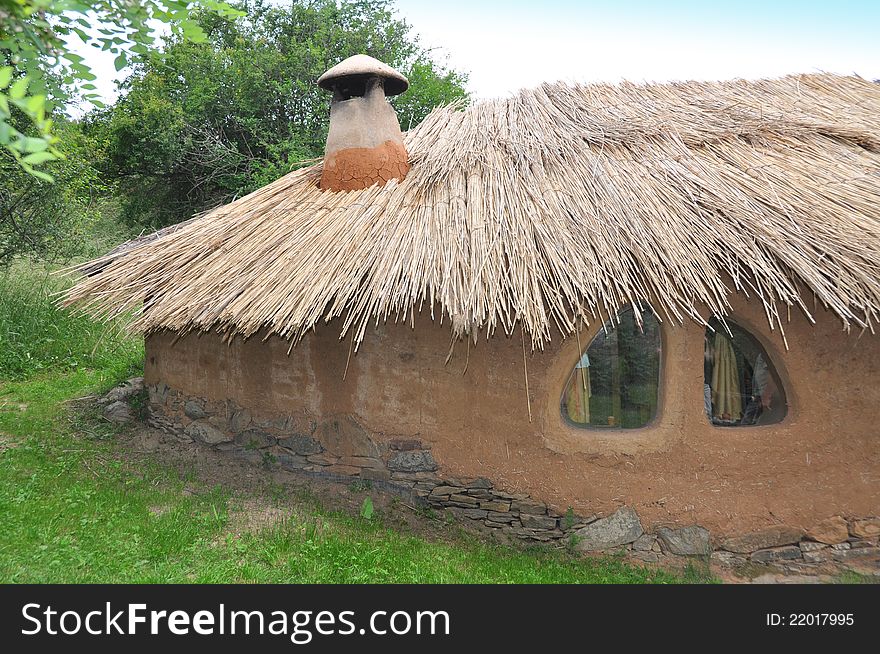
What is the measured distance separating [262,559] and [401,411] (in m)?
1.49

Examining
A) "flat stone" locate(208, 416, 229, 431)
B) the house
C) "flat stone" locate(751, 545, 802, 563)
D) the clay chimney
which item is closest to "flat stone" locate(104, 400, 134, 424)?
"flat stone" locate(208, 416, 229, 431)

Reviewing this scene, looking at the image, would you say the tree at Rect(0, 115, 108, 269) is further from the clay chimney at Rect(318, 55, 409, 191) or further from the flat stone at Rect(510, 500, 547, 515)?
the flat stone at Rect(510, 500, 547, 515)

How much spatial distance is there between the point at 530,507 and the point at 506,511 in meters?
0.19

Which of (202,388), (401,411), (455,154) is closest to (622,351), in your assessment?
(401,411)

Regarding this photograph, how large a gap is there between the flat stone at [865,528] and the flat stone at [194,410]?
560 centimetres

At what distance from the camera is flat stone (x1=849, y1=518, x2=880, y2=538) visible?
4.51m

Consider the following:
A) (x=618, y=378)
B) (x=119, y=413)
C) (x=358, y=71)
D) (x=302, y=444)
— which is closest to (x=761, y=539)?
(x=618, y=378)

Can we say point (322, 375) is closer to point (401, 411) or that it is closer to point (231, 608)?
point (401, 411)

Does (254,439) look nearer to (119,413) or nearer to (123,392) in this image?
(119,413)

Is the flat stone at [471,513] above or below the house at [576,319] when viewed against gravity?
below

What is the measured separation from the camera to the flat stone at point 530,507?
461 cm

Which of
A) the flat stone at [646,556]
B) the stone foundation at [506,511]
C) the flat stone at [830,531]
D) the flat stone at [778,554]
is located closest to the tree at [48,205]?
the stone foundation at [506,511]

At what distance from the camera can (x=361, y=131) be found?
222 inches

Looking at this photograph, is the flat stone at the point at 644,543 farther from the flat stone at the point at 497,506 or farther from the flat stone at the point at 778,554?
the flat stone at the point at 497,506
